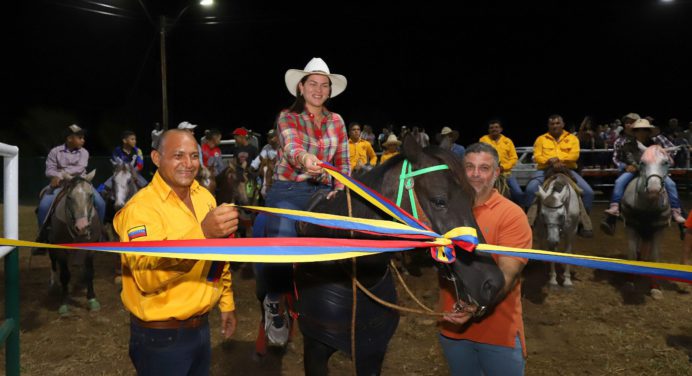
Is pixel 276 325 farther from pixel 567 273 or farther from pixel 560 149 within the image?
pixel 560 149

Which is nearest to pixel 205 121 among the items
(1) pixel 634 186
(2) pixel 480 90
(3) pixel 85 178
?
(2) pixel 480 90

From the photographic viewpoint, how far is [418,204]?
2.43 meters

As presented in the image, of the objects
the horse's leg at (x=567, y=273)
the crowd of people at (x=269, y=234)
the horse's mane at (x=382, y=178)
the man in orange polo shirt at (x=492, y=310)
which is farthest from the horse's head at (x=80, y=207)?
the horse's leg at (x=567, y=273)

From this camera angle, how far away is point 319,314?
293cm

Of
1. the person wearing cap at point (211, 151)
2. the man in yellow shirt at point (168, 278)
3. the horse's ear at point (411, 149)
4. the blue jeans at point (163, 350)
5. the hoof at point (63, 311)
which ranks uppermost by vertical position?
the person wearing cap at point (211, 151)

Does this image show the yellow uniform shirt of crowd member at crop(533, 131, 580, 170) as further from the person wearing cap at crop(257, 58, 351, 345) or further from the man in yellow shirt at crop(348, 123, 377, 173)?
the person wearing cap at crop(257, 58, 351, 345)

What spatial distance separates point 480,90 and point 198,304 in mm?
34000

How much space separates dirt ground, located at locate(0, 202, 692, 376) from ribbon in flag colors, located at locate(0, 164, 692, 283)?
3086 millimetres

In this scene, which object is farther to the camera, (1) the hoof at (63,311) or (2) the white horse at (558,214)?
(2) the white horse at (558,214)

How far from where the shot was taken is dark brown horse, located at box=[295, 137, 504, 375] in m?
2.37

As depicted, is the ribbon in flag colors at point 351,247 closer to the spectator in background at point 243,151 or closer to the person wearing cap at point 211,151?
the spectator in background at point 243,151

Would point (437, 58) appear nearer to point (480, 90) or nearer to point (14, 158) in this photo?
point (480, 90)

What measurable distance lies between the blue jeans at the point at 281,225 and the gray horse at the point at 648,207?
6.26 metres

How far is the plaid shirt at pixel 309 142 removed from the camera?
346 centimetres
